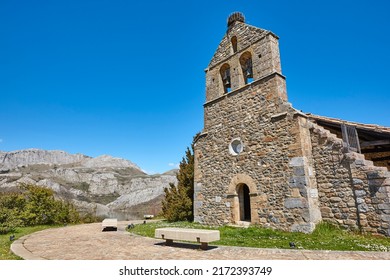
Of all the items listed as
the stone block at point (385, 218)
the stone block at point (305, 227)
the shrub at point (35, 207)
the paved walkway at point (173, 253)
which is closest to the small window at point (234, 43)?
the stone block at point (305, 227)

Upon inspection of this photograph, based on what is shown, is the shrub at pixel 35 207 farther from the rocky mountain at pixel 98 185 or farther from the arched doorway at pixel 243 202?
the rocky mountain at pixel 98 185

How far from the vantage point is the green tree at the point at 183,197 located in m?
12.6

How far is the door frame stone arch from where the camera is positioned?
9.23 metres

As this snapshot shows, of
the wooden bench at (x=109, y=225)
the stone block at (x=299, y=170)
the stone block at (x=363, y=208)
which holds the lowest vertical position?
the wooden bench at (x=109, y=225)

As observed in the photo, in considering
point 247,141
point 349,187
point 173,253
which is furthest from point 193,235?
point 247,141

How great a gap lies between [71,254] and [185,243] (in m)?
2.93

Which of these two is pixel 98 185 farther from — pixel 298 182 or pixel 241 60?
pixel 298 182

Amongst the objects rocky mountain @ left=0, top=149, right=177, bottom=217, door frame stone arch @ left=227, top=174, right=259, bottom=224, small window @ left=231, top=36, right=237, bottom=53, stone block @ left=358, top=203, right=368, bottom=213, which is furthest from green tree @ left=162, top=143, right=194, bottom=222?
rocky mountain @ left=0, top=149, right=177, bottom=217

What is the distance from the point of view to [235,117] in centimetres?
1084

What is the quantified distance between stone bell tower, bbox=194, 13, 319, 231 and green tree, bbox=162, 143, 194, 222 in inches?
45.6

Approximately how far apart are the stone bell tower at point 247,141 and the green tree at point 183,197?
3.80 ft
